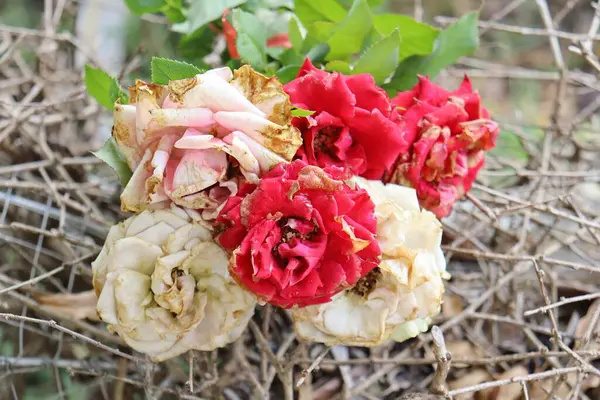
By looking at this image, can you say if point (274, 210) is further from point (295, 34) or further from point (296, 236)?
point (295, 34)

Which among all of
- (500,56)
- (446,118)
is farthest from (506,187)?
(500,56)

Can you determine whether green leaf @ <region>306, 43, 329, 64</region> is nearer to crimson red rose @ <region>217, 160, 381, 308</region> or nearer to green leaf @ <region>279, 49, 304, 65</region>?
green leaf @ <region>279, 49, 304, 65</region>

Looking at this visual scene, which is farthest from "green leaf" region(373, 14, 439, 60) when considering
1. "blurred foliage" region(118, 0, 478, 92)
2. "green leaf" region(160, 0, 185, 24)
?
"green leaf" region(160, 0, 185, 24)

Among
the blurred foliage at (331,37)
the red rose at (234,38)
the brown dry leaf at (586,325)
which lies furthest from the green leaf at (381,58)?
the brown dry leaf at (586,325)

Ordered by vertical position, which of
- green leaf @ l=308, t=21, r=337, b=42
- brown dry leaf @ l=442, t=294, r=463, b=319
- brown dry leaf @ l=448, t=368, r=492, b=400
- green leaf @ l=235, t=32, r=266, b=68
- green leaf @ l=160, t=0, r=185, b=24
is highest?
green leaf @ l=308, t=21, r=337, b=42

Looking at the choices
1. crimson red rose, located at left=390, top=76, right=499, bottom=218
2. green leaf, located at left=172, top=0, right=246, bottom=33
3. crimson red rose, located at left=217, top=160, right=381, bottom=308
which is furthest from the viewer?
green leaf, located at left=172, top=0, right=246, bottom=33

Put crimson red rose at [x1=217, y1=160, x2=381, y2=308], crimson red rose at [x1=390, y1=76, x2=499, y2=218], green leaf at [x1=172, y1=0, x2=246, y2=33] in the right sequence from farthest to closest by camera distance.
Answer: green leaf at [x1=172, y1=0, x2=246, y2=33], crimson red rose at [x1=390, y1=76, x2=499, y2=218], crimson red rose at [x1=217, y1=160, x2=381, y2=308]

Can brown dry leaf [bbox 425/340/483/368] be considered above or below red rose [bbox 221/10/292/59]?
below

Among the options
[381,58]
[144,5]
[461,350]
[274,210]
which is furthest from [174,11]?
[461,350]
